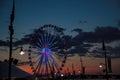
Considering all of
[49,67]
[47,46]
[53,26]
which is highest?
[53,26]

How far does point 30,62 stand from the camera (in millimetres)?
62875

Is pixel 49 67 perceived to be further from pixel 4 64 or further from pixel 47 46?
pixel 4 64

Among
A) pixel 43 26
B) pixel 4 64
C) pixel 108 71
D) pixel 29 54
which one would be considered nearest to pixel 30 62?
pixel 29 54

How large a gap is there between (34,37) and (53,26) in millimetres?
5898

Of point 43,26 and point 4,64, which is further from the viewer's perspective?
point 43,26

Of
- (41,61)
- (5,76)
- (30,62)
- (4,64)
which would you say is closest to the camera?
(5,76)

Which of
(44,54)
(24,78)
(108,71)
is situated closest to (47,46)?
(44,54)

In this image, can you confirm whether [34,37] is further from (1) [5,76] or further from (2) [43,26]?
(1) [5,76]

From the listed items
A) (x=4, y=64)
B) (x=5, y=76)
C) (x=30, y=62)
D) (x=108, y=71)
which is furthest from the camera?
(x=30, y=62)

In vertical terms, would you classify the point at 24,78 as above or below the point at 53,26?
below

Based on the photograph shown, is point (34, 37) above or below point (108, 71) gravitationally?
above

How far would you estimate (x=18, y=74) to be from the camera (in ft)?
99.3

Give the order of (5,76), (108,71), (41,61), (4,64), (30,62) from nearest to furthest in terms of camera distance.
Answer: (5,76)
(4,64)
(108,71)
(41,61)
(30,62)

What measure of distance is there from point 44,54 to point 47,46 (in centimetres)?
286
